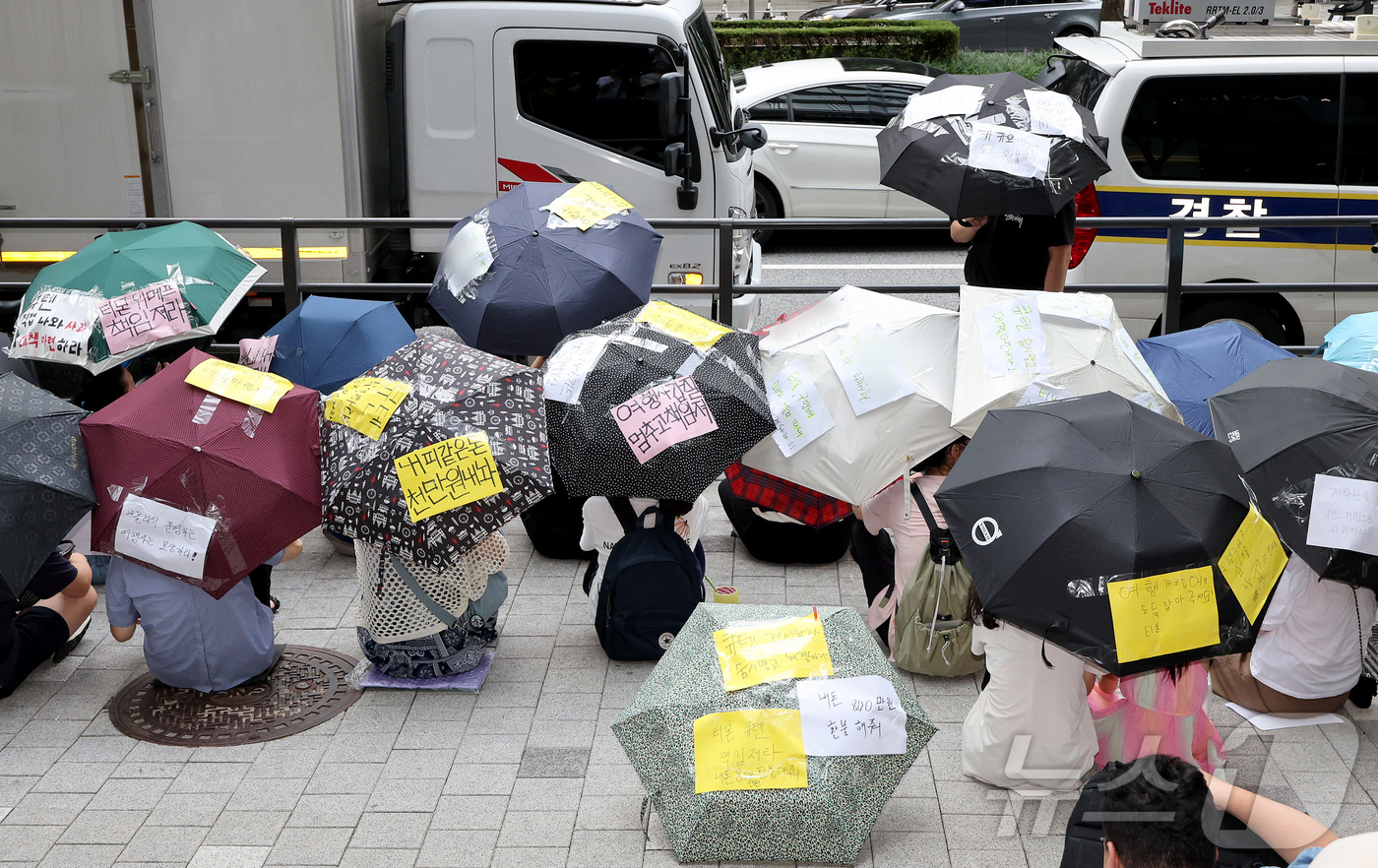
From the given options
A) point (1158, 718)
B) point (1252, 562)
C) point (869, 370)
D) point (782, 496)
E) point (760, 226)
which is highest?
point (760, 226)

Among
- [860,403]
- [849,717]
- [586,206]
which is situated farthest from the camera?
[586,206]

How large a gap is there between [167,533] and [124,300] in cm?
146

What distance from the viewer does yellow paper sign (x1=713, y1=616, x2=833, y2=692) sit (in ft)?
13.1

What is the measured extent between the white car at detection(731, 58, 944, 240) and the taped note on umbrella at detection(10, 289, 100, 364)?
25.4 feet

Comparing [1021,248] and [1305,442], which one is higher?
[1021,248]

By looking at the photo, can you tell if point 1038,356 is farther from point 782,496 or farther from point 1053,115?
point 1053,115

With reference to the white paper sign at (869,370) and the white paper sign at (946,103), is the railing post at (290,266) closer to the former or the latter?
the white paper sign at (946,103)

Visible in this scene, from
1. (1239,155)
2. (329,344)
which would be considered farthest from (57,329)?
(1239,155)

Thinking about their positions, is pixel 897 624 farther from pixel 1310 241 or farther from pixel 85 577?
pixel 1310 241

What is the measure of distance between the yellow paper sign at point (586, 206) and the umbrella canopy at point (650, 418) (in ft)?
4.21

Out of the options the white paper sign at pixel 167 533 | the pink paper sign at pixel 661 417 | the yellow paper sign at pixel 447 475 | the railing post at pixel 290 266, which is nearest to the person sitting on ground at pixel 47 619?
the white paper sign at pixel 167 533

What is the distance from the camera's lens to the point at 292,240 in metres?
7.39

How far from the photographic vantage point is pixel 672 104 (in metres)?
7.55

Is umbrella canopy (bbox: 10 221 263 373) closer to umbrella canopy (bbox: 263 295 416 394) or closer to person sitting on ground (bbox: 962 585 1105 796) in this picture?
umbrella canopy (bbox: 263 295 416 394)
